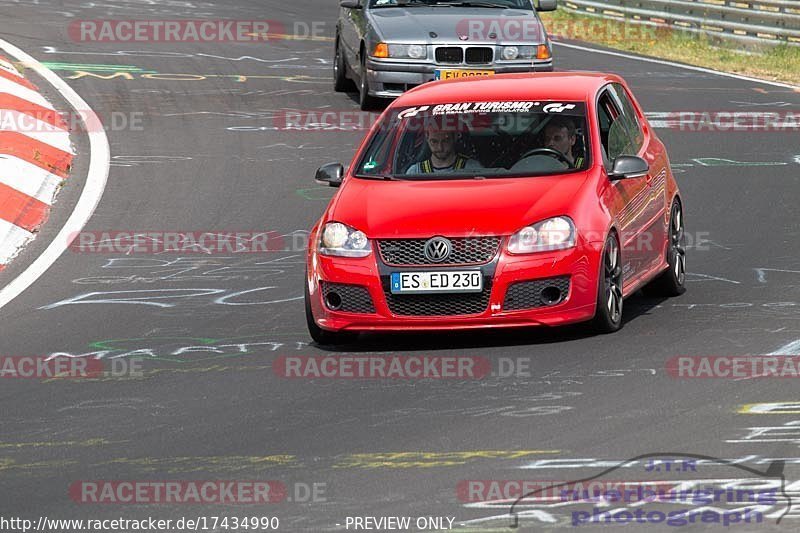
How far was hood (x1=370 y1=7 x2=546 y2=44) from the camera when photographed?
19922mm

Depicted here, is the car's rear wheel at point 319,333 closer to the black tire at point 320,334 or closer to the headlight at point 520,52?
the black tire at point 320,334

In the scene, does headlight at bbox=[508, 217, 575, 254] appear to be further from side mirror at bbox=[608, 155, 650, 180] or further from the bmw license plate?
side mirror at bbox=[608, 155, 650, 180]

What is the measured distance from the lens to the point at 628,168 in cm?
1059

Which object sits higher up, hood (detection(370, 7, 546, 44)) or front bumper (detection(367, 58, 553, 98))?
hood (detection(370, 7, 546, 44))

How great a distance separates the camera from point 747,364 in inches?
367

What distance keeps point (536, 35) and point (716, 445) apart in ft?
43.1

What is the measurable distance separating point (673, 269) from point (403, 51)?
8.86 meters

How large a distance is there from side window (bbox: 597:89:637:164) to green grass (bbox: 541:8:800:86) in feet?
42.6

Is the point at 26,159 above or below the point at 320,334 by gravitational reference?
below

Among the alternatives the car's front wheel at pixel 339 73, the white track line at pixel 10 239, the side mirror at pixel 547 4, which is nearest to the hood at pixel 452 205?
the white track line at pixel 10 239
